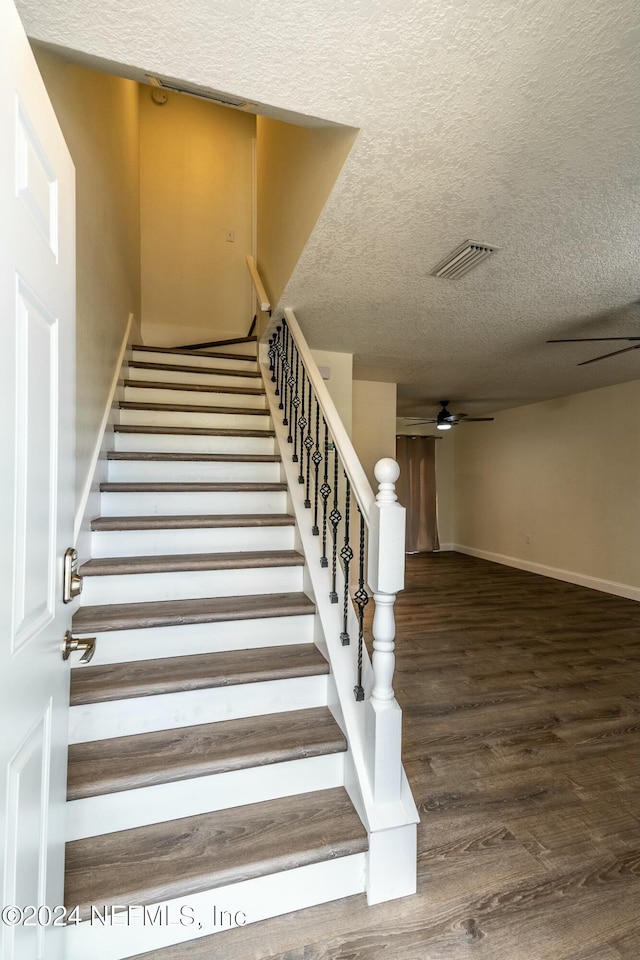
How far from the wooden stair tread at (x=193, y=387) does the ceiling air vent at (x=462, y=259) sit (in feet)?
5.22

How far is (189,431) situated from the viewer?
2.85m

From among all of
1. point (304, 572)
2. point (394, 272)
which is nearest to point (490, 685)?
point (304, 572)

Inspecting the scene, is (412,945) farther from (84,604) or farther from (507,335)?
(507,335)

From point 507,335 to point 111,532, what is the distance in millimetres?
3180

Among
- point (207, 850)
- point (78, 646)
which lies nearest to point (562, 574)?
point (207, 850)

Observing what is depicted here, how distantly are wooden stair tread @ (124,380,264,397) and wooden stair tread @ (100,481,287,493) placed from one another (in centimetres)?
95

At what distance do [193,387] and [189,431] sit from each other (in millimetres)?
580

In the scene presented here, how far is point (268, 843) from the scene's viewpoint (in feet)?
4.40

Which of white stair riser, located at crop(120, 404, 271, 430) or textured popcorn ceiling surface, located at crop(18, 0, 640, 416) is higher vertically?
textured popcorn ceiling surface, located at crop(18, 0, 640, 416)

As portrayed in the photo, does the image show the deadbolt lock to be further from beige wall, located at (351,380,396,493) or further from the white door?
beige wall, located at (351,380,396,493)

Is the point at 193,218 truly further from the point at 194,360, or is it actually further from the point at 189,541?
the point at 189,541

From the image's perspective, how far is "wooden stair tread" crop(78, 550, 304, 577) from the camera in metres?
1.94

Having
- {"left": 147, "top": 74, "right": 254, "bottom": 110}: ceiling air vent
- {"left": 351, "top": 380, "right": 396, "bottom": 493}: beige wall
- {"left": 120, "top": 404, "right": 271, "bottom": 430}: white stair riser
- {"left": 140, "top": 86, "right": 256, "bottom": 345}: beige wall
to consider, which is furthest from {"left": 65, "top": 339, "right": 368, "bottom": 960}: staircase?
{"left": 140, "top": 86, "right": 256, "bottom": 345}: beige wall

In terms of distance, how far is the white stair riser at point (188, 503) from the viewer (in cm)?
241
